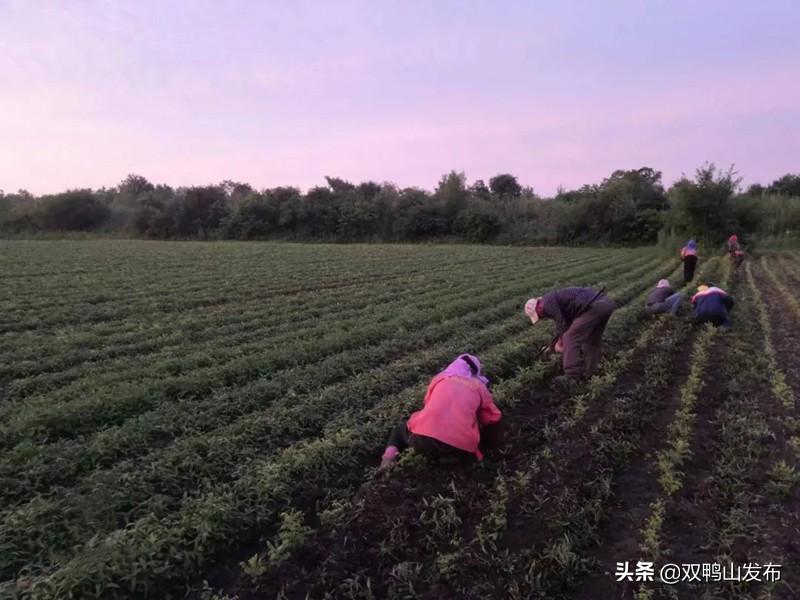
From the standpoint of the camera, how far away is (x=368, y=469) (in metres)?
4.58

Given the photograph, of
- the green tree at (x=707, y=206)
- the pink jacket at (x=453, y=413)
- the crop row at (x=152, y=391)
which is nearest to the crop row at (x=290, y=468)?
the pink jacket at (x=453, y=413)

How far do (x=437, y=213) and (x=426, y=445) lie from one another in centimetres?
4939

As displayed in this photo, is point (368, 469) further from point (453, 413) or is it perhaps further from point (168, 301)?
point (168, 301)

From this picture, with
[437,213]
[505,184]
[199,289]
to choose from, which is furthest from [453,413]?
[505,184]

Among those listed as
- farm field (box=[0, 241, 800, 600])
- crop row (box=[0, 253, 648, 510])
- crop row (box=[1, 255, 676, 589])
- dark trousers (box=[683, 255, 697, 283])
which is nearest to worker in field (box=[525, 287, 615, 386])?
farm field (box=[0, 241, 800, 600])

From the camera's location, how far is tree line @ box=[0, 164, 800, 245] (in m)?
32.2

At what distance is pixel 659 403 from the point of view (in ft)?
19.7

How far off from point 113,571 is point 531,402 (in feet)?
14.9

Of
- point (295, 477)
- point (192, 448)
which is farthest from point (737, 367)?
point (192, 448)

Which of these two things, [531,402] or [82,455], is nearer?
[82,455]

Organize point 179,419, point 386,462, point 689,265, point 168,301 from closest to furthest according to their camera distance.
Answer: point 386,462
point 179,419
point 168,301
point 689,265

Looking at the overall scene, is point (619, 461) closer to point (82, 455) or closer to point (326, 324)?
point (82, 455)

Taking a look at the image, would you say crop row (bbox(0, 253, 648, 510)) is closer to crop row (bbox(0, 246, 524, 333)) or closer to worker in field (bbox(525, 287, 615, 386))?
worker in field (bbox(525, 287, 615, 386))

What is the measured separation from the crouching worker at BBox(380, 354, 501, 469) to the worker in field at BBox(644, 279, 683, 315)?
25.7 feet
